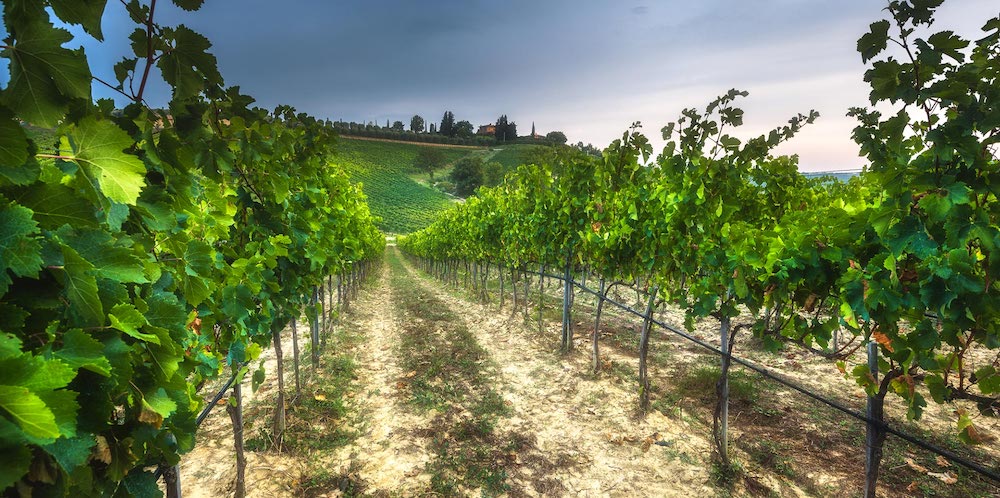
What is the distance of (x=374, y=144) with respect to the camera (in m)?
110

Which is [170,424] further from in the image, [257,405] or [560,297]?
[560,297]

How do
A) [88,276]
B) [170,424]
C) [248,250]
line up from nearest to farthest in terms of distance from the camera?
[88,276]
[170,424]
[248,250]

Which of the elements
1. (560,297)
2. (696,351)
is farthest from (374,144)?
(696,351)

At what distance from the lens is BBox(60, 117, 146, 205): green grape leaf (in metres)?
0.93

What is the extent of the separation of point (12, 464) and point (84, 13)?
0.90 m

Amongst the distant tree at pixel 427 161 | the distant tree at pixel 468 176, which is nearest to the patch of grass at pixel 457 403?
the distant tree at pixel 468 176

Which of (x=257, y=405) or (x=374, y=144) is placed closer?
(x=257, y=405)

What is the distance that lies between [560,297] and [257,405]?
10840 mm

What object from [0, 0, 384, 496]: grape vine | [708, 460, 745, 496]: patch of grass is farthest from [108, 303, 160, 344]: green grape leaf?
[708, 460, 745, 496]: patch of grass

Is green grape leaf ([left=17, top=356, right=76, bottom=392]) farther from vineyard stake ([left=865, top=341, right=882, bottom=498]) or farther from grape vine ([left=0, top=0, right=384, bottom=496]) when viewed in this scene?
vineyard stake ([left=865, top=341, right=882, bottom=498])

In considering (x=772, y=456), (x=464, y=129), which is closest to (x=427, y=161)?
(x=464, y=129)

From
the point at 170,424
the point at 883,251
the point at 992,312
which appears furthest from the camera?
the point at 883,251

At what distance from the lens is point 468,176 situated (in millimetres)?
87875

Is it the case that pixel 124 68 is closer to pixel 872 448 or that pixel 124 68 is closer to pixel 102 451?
pixel 102 451
